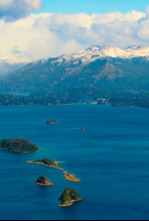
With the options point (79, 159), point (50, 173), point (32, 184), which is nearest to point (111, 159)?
point (79, 159)

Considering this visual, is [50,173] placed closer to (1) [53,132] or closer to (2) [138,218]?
(2) [138,218]

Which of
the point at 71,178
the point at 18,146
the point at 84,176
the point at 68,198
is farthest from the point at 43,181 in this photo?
the point at 18,146

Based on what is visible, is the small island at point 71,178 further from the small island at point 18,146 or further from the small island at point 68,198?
the small island at point 18,146

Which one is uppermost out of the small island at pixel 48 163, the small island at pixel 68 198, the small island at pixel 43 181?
the small island at pixel 48 163

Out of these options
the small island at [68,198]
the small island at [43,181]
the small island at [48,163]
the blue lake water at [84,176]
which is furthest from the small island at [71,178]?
the small island at [68,198]

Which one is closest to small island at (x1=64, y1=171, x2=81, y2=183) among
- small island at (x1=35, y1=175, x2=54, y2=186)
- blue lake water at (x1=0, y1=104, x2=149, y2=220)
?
blue lake water at (x1=0, y1=104, x2=149, y2=220)
